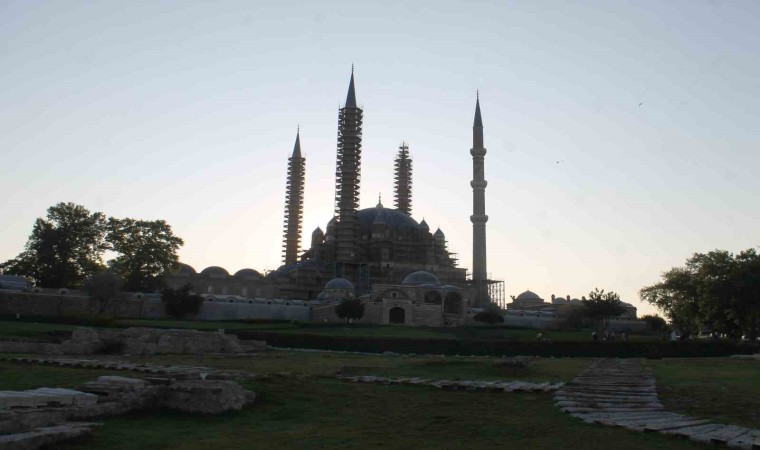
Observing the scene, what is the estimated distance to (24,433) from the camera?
7.12 metres

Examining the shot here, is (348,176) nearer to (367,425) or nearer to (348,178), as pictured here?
(348,178)

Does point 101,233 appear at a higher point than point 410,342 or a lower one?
higher

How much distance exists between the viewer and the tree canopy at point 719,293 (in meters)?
37.8

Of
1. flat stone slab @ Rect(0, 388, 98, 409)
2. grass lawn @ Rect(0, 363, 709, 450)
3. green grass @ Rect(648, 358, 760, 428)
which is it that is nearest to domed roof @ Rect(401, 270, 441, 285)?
green grass @ Rect(648, 358, 760, 428)

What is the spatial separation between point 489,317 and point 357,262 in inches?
765

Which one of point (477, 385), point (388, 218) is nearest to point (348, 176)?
point (388, 218)

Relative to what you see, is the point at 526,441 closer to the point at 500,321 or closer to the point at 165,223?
the point at 500,321

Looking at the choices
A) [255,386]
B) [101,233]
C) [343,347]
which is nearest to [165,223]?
[101,233]

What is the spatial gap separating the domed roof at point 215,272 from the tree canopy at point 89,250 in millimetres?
10612

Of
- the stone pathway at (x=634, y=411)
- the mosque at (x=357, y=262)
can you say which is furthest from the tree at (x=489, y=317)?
the stone pathway at (x=634, y=411)

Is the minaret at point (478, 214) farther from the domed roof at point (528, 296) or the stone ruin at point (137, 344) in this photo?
the stone ruin at point (137, 344)

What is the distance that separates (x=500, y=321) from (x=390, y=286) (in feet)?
31.4

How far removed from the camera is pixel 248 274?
7019 centimetres

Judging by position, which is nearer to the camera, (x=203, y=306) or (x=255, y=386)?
(x=255, y=386)
